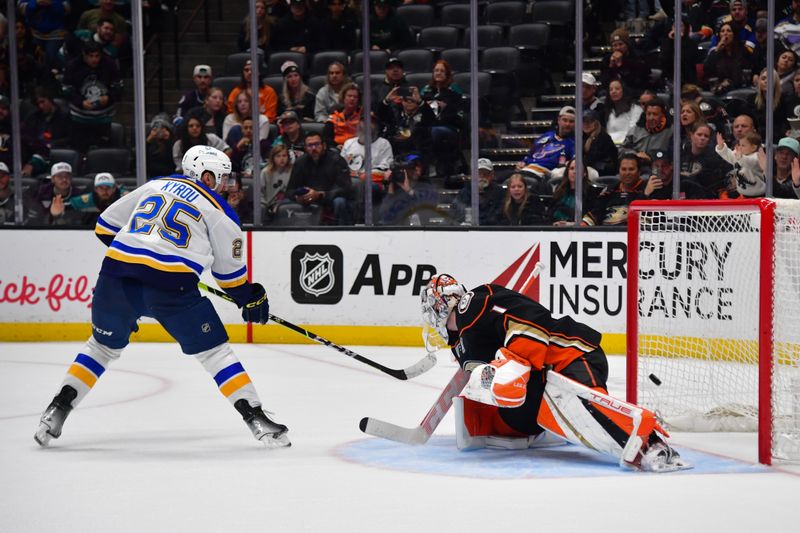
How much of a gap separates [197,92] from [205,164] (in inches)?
157

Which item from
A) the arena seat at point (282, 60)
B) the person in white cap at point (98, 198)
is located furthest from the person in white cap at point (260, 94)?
the person in white cap at point (98, 198)

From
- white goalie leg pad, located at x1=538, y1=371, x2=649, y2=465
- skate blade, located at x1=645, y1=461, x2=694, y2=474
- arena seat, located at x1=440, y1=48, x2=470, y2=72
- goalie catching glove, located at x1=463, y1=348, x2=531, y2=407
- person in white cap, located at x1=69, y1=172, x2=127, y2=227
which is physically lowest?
skate blade, located at x1=645, y1=461, x2=694, y2=474

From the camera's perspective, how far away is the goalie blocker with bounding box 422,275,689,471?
11.6ft

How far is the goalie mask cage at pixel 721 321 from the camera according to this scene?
12.3ft

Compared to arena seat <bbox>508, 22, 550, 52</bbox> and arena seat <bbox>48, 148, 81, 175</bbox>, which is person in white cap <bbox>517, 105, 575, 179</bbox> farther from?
arena seat <bbox>48, 148, 81, 175</bbox>

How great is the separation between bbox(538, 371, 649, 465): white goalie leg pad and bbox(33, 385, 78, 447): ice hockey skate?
1.68m

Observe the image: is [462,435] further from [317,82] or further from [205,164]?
[317,82]

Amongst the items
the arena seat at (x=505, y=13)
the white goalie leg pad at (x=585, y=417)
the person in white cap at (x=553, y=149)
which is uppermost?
the arena seat at (x=505, y=13)

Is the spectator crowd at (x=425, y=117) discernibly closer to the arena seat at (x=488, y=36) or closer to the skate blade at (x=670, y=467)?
the arena seat at (x=488, y=36)

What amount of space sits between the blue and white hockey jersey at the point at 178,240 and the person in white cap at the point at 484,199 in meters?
3.25

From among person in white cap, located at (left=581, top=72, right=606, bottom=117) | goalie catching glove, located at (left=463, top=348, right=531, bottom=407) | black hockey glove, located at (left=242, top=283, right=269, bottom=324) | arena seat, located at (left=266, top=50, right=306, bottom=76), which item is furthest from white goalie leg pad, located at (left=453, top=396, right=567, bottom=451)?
arena seat, located at (left=266, top=50, right=306, bottom=76)

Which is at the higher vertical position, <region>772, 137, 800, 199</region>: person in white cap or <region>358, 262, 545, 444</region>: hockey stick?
<region>772, 137, 800, 199</region>: person in white cap

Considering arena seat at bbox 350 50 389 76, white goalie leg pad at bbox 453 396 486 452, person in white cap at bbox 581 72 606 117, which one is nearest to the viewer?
white goalie leg pad at bbox 453 396 486 452

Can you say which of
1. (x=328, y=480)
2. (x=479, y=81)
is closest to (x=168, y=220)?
(x=328, y=480)
